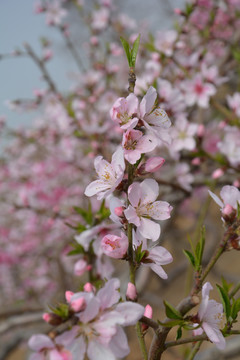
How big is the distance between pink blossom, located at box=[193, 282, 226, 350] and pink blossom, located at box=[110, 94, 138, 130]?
416mm

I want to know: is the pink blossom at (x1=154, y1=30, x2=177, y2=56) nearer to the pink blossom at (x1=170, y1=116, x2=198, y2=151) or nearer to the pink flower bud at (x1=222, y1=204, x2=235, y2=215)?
the pink blossom at (x1=170, y1=116, x2=198, y2=151)

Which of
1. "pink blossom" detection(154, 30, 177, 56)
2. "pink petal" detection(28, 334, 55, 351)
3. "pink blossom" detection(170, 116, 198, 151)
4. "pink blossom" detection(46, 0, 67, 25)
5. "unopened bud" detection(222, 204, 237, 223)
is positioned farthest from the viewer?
"pink blossom" detection(46, 0, 67, 25)

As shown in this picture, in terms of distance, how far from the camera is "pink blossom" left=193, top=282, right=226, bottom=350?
0.66m

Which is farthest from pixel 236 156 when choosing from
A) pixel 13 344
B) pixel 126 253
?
pixel 13 344

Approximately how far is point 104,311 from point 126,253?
14cm

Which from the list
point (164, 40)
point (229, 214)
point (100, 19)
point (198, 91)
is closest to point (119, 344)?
point (229, 214)

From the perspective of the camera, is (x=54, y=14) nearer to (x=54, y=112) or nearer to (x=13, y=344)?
(x=54, y=112)

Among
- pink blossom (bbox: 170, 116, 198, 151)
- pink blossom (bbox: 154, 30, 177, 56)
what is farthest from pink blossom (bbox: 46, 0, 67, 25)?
pink blossom (bbox: 170, 116, 198, 151)

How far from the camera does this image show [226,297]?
77cm

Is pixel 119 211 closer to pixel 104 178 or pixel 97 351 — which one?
pixel 104 178

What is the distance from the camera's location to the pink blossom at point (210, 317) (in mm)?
665

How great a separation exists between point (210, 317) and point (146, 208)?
0.29 m

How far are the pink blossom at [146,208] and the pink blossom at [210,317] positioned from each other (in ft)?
0.54

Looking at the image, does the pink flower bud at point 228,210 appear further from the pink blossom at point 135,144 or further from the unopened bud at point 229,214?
the pink blossom at point 135,144
